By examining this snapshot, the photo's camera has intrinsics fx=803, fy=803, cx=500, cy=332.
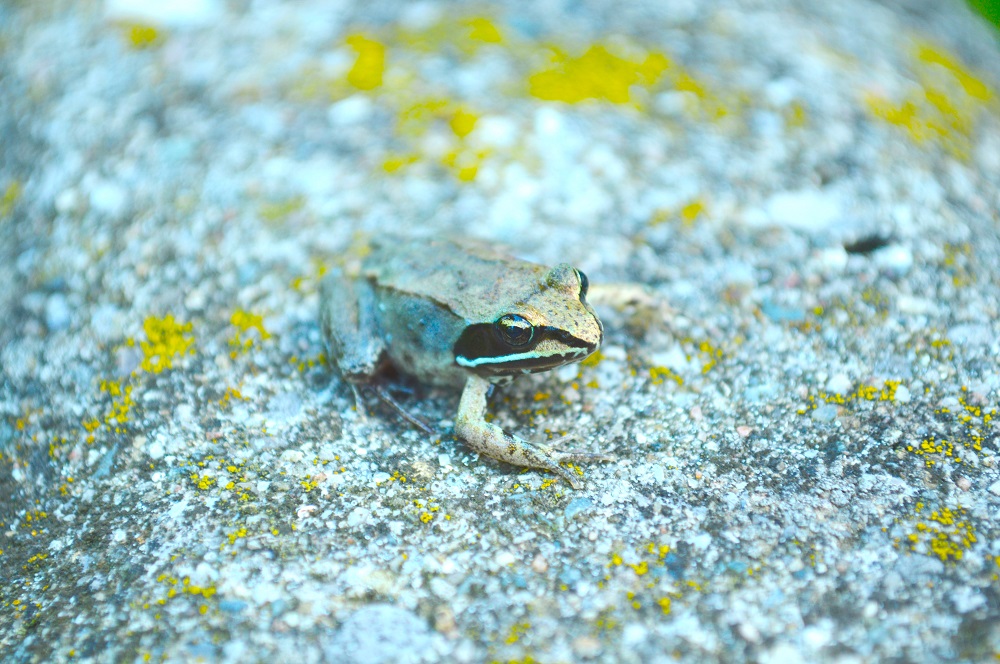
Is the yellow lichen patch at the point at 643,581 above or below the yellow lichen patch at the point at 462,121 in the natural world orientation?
below

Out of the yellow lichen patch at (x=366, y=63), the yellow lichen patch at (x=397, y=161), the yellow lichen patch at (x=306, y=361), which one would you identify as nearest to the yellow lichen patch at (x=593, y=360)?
the yellow lichen patch at (x=306, y=361)

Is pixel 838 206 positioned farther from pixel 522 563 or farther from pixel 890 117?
pixel 522 563

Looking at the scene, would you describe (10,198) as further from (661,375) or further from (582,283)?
(661,375)

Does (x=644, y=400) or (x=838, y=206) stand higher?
(x=838, y=206)

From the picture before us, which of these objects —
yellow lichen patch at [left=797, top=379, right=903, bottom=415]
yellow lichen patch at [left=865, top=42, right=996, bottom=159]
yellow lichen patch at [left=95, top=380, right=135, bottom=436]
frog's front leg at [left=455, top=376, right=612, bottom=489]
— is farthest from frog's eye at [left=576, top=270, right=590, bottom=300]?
yellow lichen patch at [left=865, top=42, right=996, bottom=159]

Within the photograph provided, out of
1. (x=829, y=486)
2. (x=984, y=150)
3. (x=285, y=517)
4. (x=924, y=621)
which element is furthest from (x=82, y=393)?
(x=984, y=150)

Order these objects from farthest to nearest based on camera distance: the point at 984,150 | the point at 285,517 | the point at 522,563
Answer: the point at 984,150, the point at 285,517, the point at 522,563

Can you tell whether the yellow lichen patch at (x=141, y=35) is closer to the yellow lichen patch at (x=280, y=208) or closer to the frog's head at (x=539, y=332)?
the yellow lichen patch at (x=280, y=208)
